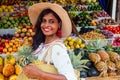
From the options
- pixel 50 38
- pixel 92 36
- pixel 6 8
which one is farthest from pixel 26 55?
pixel 6 8

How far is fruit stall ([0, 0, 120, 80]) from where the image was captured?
3709 millimetres

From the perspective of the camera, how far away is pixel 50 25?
2510 mm

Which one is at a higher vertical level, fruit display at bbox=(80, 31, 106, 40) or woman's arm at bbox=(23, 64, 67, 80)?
woman's arm at bbox=(23, 64, 67, 80)

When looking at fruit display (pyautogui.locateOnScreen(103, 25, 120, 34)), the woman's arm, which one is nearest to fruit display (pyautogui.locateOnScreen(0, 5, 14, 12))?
fruit display (pyautogui.locateOnScreen(103, 25, 120, 34))

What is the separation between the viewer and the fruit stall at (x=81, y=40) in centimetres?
371

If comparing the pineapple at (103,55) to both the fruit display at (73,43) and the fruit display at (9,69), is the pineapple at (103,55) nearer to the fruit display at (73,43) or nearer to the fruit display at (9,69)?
the fruit display at (9,69)

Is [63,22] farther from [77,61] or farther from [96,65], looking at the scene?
[96,65]

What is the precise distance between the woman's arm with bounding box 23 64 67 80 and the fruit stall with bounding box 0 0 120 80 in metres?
0.60

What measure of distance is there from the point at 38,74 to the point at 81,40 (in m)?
3.33

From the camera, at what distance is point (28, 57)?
2.92 meters

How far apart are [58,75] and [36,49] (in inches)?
22.3

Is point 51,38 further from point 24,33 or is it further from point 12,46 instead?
point 24,33

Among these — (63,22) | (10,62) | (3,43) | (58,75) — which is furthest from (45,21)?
(3,43)

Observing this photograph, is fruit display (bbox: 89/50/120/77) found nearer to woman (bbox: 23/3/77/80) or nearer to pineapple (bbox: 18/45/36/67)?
pineapple (bbox: 18/45/36/67)
